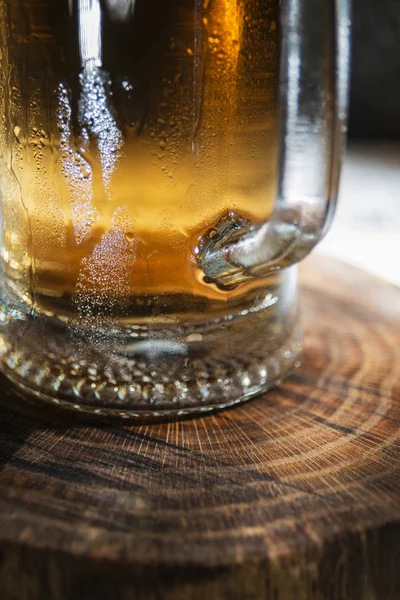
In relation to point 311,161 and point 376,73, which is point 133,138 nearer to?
point 311,161

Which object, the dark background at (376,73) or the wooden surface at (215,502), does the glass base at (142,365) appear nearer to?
the wooden surface at (215,502)

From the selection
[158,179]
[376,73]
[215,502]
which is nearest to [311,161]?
[158,179]

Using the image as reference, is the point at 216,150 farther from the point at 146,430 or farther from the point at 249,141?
the point at 146,430

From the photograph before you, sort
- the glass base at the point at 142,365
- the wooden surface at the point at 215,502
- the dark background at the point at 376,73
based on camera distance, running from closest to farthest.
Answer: the wooden surface at the point at 215,502 < the glass base at the point at 142,365 < the dark background at the point at 376,73

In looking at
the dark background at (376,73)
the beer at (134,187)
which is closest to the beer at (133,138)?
the beer at (134,187)

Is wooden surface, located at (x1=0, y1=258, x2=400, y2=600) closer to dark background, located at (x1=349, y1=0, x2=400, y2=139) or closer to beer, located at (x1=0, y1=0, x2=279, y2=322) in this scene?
beer, located at (x1=0, y1=0, x2=279, y2=322)

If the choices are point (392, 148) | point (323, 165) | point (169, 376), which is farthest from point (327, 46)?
point (392, 148)

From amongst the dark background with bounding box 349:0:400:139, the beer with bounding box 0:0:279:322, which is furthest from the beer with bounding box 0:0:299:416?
the dark background with bounding box 349:0:400:139
